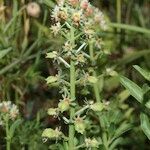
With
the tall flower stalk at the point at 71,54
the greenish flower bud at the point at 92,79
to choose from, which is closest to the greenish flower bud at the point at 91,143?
the tall flower stalk at the point at 71,54

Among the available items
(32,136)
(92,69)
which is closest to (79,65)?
(92,69)

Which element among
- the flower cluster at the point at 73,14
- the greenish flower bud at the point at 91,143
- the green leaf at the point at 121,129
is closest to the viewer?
the flower cluster at the point at 73,14

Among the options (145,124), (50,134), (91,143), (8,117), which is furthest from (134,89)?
(8,117)

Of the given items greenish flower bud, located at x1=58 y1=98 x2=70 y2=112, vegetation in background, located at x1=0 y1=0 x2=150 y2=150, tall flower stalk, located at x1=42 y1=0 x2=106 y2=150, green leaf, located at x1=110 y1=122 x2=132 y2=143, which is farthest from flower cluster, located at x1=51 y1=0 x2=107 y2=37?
green leaf, located at x1=110 y1=122 x2=132 y2=143

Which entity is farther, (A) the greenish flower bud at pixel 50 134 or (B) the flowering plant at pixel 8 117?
(B) the flowering plant at pixel 8 117

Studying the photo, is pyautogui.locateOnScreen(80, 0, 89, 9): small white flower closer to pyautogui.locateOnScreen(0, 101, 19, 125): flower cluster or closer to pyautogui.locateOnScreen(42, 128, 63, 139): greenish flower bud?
pyautogui.locateOnScreen(42, 128, 63, 139): greenish flower bud

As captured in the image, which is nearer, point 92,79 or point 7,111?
point 92,79

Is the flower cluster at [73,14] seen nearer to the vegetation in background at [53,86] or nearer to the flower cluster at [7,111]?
the vegetation in background at [53,86]

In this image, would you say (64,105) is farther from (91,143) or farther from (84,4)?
(84,4)

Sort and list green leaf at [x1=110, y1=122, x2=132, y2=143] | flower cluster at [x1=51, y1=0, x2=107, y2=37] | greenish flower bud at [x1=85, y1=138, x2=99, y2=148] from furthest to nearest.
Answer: green leaf at [x1=110, y1=122, x2=132, y2=143] → greenish flower bud at [x1=85, y1=138, x2=99, y2=148] → flower cluster at [x1=51, y1=0, x2=107, y2=37]

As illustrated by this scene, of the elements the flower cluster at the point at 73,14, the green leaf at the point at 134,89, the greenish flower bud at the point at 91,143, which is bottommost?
the greenish flower bud at the point at 91,143

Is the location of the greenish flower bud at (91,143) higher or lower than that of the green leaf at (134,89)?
lower
